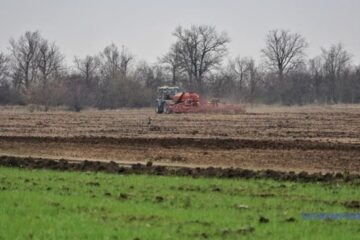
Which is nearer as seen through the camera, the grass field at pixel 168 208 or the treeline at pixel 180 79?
the grass field at pixel 168 208

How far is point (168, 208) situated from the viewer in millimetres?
10898

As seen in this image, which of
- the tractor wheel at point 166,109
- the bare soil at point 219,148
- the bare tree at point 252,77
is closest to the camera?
the bare soil at point 219,148

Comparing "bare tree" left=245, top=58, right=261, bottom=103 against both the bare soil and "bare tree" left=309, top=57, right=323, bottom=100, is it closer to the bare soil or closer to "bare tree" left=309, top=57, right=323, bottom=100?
"bare tree" left=309, top=57, right=323, bottom=100

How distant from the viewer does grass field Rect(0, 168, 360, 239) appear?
8828 mm

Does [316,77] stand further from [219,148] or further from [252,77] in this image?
[219,148]

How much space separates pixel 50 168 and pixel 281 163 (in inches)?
287

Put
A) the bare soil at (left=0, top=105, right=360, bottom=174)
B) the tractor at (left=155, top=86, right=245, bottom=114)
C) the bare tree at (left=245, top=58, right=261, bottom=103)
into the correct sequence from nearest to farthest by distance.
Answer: the bare soil at (left=0, top=105, right=360, bottom=174), the tractor at (left=155, top=86, right=245, bottom=114), the bare tree at (left=245, top=58, right=261, bottom=103)

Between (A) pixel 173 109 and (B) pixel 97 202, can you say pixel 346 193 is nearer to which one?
(B) pixel 97 202

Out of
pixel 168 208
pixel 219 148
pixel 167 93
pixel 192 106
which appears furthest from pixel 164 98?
pixel 168 208

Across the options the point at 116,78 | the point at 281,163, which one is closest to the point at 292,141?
the point at 281,163

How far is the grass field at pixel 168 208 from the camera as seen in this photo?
883 centimetres

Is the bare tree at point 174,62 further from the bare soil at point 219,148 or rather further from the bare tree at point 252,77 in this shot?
the bare soil at point 219,148

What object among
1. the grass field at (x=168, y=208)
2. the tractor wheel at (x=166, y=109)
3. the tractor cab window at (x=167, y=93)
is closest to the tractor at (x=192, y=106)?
the tractor wheel at (x=166, y=109)

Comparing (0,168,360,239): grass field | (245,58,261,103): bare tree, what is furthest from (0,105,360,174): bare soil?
(245,58,261,103): bare tree
